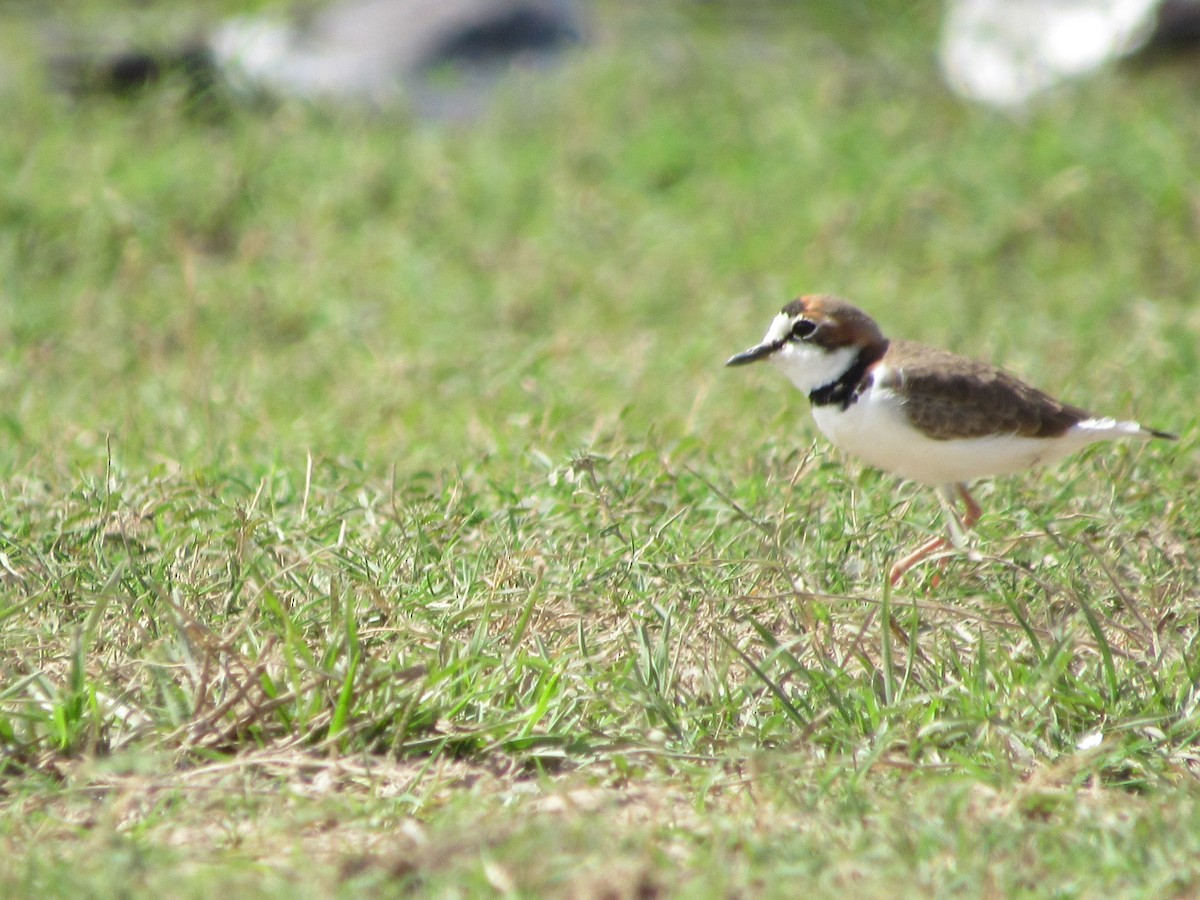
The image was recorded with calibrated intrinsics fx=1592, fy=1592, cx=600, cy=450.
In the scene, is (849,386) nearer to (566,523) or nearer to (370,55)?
(566,523)

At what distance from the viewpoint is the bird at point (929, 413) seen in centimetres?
432

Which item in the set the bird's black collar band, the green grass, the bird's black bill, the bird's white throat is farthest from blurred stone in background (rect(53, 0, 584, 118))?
the bird's black collar band

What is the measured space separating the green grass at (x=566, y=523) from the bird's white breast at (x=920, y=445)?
16 cm

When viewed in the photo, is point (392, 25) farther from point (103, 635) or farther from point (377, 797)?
point (377, 797)

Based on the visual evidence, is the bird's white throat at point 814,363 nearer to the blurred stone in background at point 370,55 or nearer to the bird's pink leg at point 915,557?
the bird's pink leg at point 915,557

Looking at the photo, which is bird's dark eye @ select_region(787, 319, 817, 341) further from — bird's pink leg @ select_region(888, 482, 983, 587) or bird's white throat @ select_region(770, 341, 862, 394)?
bird's pink leg @ select_region(888, 482, 983, 587)

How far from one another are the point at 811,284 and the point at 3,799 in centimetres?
465

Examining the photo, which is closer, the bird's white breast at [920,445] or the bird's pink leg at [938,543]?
the bird's pink leg at [938,543]

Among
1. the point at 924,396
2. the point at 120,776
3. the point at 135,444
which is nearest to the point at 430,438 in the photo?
the point at 135,444

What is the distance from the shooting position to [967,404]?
4.39m

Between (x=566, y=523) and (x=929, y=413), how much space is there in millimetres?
1035

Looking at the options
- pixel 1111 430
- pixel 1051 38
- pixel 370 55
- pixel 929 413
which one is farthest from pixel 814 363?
pixel 1051 38

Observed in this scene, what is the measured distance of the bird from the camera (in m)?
4.32

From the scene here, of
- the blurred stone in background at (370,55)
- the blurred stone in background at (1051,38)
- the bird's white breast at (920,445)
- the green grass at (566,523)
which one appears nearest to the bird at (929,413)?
the bird's white breast at (920,445)
